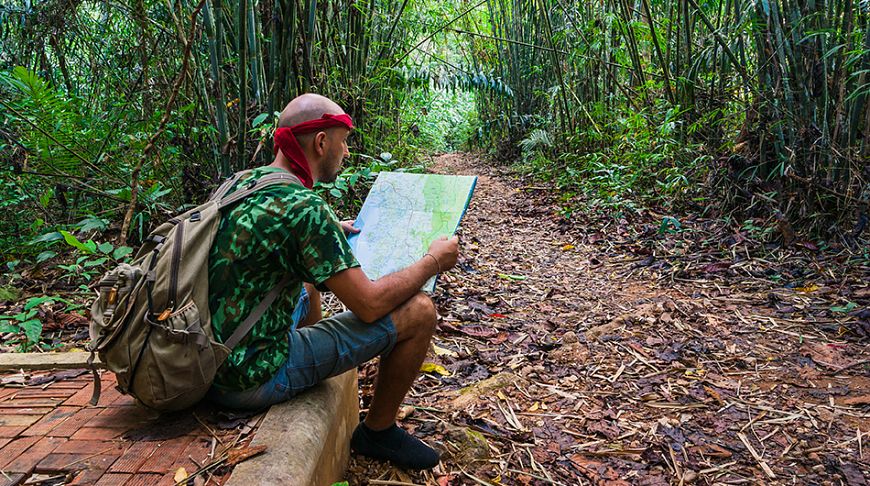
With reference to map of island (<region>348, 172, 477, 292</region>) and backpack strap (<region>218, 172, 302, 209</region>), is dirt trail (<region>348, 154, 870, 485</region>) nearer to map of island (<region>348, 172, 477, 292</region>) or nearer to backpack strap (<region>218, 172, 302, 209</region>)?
map of island (<region>348, 172, 477, 292</region>)

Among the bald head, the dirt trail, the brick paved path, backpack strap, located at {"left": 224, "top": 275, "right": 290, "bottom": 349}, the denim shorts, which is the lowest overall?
the dirt trail

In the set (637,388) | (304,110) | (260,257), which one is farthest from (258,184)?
(637,388)

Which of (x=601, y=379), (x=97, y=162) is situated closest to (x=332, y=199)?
(x=97, y=162)

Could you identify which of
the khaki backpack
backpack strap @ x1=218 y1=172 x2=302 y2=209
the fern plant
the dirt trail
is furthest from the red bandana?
the fern plant

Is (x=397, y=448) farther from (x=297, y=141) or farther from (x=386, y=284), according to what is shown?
(x=297, y=141)

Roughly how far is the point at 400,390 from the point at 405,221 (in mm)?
687

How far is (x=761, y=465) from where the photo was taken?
2018mm

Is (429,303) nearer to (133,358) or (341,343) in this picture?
(341,343)

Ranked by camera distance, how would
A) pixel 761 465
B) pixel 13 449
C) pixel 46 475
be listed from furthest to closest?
1. pixel 761 465
2. pixel 13 449
3. pixel 46 475

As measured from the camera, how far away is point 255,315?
5.41ft

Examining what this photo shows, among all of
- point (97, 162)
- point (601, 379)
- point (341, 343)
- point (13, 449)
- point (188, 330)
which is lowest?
point (601, 379)

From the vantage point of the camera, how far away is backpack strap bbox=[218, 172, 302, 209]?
161 centimetres

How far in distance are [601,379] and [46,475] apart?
2151 mm

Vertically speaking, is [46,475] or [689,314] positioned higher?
[46,475]
